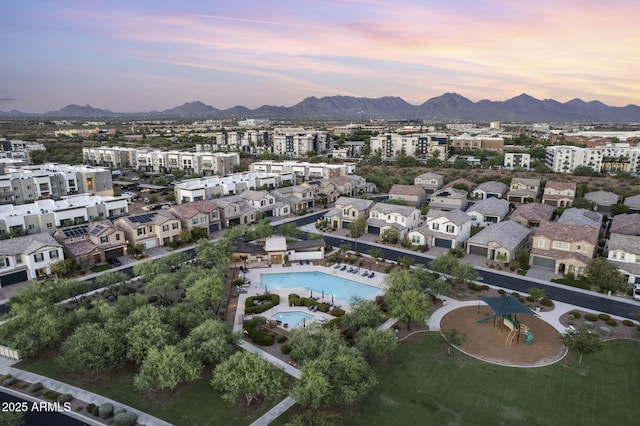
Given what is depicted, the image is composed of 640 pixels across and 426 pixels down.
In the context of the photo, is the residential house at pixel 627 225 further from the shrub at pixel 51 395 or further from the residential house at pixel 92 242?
the residential house at pixel 92 242

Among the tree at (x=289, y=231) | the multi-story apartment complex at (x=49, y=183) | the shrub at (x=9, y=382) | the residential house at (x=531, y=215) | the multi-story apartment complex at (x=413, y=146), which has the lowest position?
the shrub at (x=9, y=382)

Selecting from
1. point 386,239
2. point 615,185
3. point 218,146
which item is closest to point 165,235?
point 386,239

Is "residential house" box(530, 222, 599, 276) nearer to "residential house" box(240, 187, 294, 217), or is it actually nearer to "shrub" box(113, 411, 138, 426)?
"residential house" box(240, 187, 294, 217)

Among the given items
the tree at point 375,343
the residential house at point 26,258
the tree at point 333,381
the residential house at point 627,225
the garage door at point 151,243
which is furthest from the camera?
the garage door at point 151,243

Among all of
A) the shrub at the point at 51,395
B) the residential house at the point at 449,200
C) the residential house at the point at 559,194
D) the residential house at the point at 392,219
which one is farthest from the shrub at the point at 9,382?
the residential house at the point at 559,194

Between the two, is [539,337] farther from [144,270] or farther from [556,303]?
→ [144,270]

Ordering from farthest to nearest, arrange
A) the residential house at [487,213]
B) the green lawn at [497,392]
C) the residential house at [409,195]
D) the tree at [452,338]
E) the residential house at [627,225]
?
the residential house at [409,195] → the residential house at [487,213] → the residential house at [627,225] → the tree at [452,338] → the green lawn at [497,392]

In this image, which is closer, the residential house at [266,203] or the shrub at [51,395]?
the shrub at [51,395]
